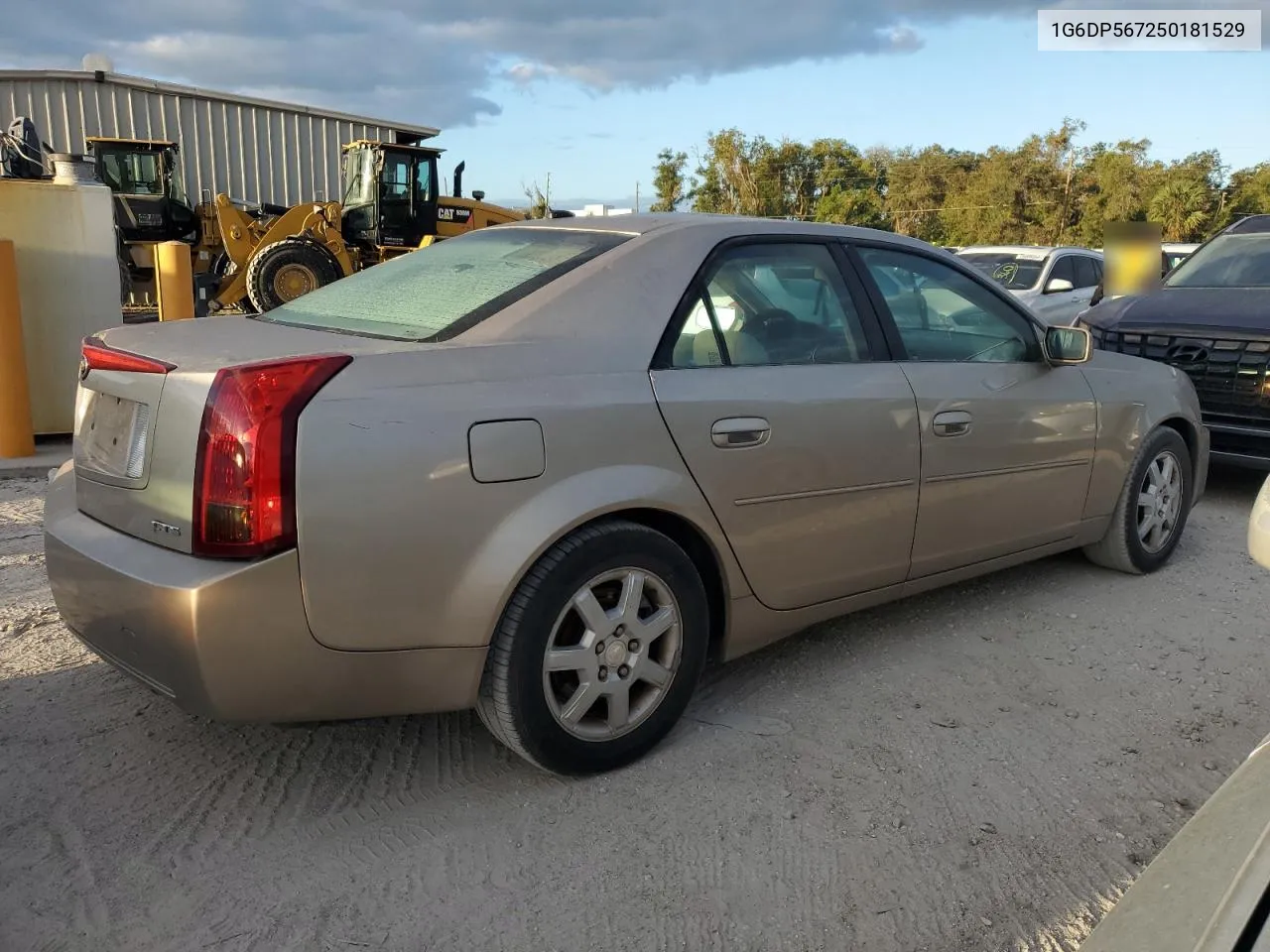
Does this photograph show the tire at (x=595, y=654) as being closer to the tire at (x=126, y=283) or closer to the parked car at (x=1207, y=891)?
the parked car at (x=1207, y=891)

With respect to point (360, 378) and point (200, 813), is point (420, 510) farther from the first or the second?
point (200, 813)

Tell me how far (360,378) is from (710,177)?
39.5 meters

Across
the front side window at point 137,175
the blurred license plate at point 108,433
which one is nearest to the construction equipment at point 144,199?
the front side window at point 137,175

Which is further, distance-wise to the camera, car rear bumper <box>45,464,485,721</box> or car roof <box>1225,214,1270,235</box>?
car roof <box>1225,214,1270,235</box>

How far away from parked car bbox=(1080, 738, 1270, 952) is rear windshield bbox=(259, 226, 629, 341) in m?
2.01

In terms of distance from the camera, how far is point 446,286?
10.3ft

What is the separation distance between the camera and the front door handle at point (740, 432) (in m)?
2.95

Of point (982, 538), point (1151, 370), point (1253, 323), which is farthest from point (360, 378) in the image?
point (1253, 323)

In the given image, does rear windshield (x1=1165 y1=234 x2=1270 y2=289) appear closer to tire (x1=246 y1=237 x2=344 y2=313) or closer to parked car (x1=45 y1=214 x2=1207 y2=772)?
parked car (x1=45 y1=214 x2=1207 y2=772)

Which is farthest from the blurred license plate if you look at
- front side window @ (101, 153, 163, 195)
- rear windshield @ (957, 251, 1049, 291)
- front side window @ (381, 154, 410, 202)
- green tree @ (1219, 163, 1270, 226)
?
green tree @ (1219, 163, 1270, 226)

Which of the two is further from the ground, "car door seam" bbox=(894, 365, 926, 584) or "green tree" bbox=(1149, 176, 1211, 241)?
"green tree" bbox=(1149, 176, 1211, 241)

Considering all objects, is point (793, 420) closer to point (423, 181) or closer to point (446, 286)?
point (446, 286)

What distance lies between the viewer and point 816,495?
3.21 m

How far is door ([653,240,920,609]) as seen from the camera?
298cm
